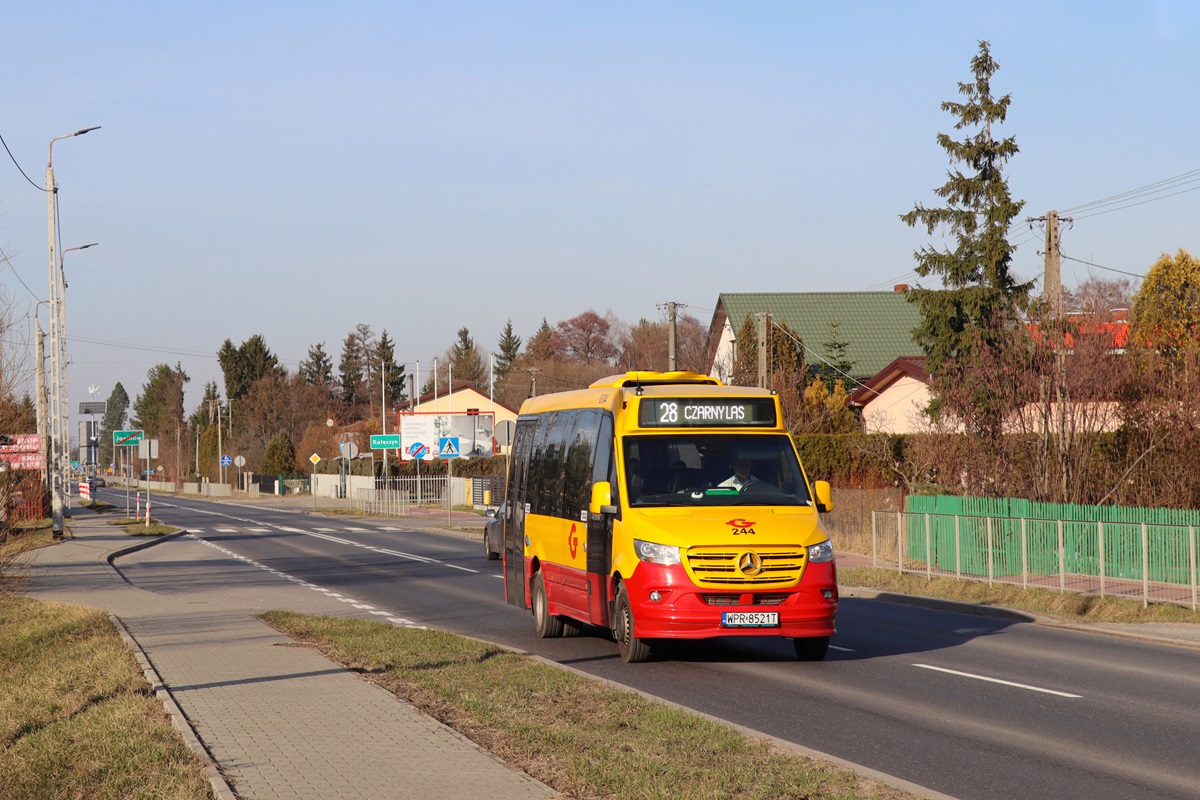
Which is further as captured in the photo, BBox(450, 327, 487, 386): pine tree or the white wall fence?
BBox(450, 327, 487, 386): pine tree

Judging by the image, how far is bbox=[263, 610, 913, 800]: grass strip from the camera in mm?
7684

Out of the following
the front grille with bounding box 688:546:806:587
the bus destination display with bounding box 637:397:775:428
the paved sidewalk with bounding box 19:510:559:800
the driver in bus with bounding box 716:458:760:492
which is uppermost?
the bus destination display with bounding box 637:397:775:428

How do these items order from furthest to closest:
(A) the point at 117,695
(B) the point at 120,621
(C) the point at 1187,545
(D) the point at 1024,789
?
(C) the point at 1187,545, (B) the point at 120,621, (A) the point at 117,695, (D) the point at 1024,789

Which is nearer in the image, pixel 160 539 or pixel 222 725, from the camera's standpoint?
pixel 222 725

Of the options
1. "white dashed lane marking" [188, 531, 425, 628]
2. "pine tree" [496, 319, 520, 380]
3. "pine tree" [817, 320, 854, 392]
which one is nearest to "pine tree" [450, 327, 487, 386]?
"pine tree" [496, 319, 520, 380]

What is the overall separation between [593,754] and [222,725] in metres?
2.95

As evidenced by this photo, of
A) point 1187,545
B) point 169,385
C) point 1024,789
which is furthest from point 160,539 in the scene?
point 169,385

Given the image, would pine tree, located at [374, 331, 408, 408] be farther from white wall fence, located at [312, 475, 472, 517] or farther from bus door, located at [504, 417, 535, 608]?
bus door, located at [504, 417, 535, 608]

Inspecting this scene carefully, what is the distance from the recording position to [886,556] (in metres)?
26.9

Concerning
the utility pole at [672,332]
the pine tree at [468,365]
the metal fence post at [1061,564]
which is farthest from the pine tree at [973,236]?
the pine tree at [468,365]

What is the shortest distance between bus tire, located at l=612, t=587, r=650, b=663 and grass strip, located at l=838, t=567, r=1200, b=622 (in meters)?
7.49

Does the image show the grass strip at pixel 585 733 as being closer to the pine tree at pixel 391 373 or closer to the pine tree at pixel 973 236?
the pine tree at pixel 973 236

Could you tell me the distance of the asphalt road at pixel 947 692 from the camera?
8.62 m

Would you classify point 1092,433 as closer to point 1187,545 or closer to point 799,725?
point 1187,545
